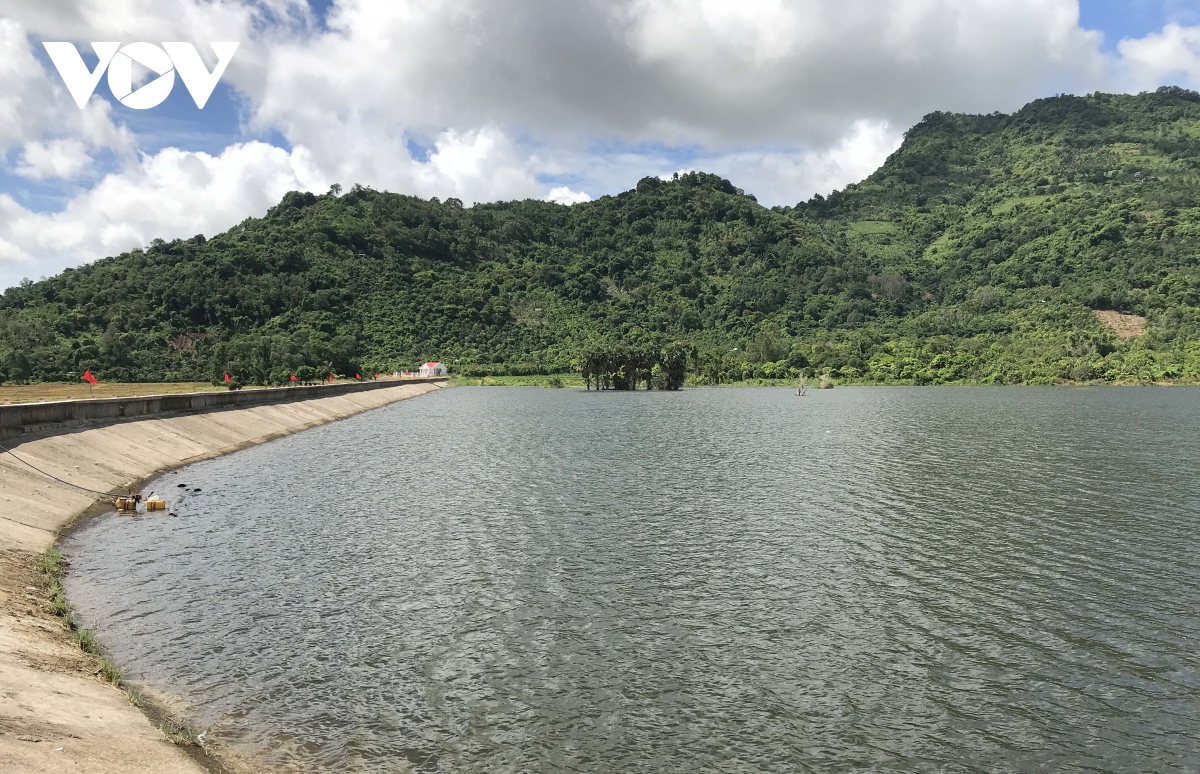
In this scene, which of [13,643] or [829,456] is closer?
[13,643]

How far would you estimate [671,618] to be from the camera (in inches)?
909

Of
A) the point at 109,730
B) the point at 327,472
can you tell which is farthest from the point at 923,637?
the point at 327,472

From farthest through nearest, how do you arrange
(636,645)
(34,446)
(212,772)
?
1. (34,446)
2. (636,645)
3. (212,772)

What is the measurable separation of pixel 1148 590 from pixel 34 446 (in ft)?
176

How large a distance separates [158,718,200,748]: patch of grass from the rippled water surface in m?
0.44

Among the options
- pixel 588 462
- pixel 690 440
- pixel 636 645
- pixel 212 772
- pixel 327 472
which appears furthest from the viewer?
pixel 690 440

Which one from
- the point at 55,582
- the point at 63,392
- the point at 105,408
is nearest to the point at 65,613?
the point at 55,582

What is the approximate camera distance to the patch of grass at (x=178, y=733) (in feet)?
48.1

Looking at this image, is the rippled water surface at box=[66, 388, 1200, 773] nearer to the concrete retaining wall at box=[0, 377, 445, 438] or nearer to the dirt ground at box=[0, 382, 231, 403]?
the concrete retaining wall at box=[0, 377, 445, 438]

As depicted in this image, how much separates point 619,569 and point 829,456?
39.3 metres

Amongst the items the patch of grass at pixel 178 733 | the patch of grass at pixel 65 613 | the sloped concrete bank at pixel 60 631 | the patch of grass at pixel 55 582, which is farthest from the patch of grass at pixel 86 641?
the patch of grass at pixel 178 733

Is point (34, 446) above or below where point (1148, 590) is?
above

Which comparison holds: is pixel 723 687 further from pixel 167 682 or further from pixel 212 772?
pixel 167 682

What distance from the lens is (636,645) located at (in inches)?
821
